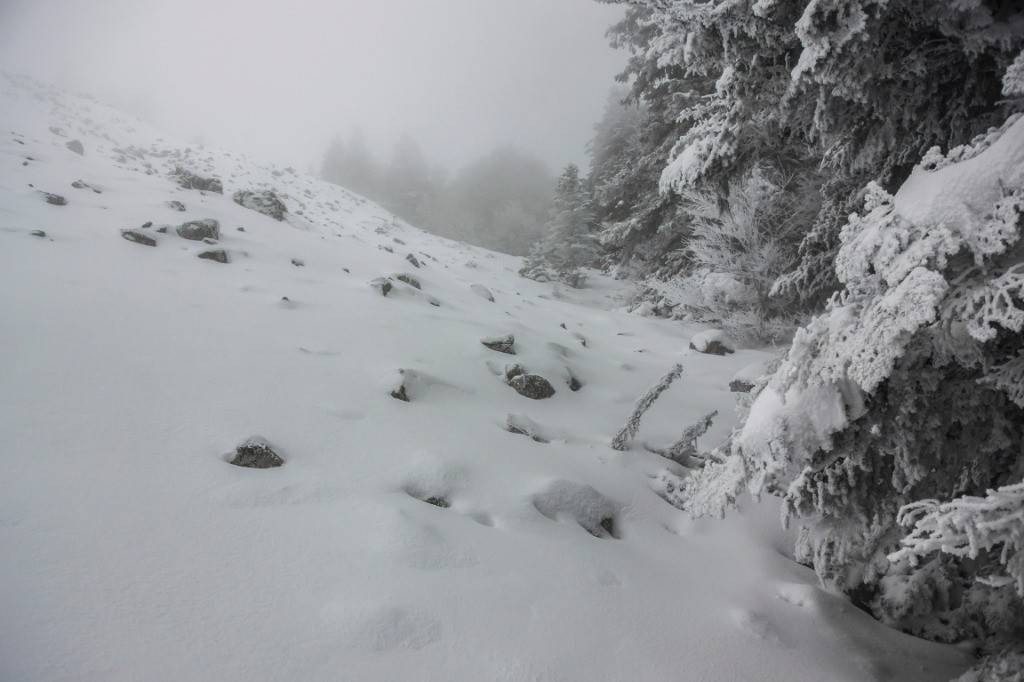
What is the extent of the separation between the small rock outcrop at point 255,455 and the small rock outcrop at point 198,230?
6440mm

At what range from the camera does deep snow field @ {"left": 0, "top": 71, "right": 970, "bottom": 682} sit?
1.81 m

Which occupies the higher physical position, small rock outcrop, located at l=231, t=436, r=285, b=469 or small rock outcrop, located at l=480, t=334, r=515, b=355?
small rock outcrop, located at l=480, t=334, r=515, b=355

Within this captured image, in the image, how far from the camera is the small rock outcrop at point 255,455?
286 centimetres

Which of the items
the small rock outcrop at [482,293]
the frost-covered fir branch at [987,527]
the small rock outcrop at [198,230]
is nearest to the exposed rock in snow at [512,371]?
the frost-covered fir branch at [987,527]

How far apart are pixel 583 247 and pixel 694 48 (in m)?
16.4

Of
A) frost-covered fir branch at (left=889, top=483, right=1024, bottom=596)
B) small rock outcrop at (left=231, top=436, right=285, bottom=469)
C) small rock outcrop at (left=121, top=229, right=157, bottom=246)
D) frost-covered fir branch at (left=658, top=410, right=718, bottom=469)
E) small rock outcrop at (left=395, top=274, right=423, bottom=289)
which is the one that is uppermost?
frost-covered fir branch at (left=889, top=483, right=1024, bottom=596)

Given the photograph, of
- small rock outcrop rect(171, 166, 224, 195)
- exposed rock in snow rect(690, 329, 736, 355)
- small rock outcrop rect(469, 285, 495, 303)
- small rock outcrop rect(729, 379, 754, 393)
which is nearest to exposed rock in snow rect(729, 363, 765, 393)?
small rock outcrop rect(729, 379, 754, 393)

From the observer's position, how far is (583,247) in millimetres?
18938

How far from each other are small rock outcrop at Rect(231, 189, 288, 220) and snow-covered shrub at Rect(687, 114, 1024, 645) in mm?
13412

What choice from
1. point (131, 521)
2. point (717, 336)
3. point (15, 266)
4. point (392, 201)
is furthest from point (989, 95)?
point (392, 201)

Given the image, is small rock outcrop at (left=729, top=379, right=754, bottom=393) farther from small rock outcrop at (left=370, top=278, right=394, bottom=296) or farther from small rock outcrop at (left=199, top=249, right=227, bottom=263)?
small rock outcrop at (left=199, top=249, right=227, bottom=263)

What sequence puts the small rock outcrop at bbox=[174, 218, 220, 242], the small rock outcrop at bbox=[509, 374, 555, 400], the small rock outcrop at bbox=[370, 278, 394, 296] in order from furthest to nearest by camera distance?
1. the small rock outcrop at bbox=[174, 218, 220, 242]
2. the small rock outcrop at bbox=[370, 278, 394, 296]
3. the small rock outcrop at bbox=[509, 374, 555, 400]

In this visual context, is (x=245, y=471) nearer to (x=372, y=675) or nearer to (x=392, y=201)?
(x=372, y=675)

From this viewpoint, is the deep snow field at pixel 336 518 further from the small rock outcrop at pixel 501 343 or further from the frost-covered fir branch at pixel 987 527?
the frost-covered fir branch at pixel 987 527
